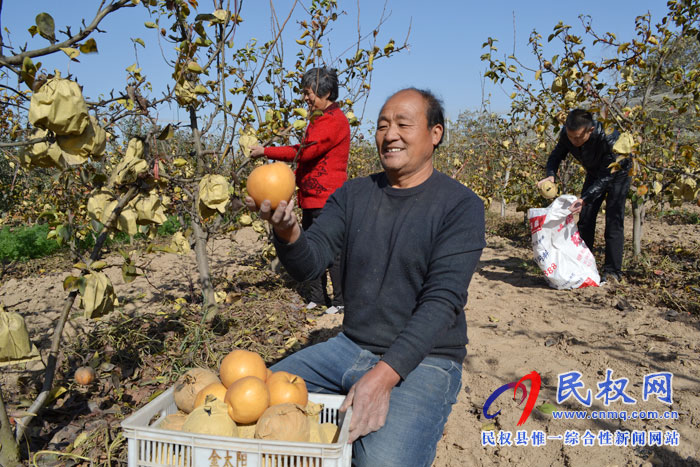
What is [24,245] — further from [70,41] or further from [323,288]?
[70,41]

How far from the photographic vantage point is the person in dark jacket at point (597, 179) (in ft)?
12.1

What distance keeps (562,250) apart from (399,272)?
2.79 metres

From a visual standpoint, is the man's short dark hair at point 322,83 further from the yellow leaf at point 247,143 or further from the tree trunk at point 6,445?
the tree trunk at point 6,445

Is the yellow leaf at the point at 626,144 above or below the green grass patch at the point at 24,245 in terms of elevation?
above

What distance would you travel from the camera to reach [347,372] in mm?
1567

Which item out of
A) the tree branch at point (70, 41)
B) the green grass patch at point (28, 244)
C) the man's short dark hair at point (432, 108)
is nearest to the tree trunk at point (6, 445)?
the tree branch at point (70, 41)

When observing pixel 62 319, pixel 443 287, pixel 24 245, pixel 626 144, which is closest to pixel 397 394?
pixel 443 287

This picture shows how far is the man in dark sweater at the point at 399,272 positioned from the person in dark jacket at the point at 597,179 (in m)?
2.43

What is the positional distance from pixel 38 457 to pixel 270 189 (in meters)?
1.44

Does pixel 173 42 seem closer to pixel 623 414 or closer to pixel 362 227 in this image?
pixel 362 227

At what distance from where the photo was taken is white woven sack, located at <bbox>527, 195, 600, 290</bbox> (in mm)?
3861

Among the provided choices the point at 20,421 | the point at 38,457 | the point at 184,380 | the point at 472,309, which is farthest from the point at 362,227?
the point at 472,309

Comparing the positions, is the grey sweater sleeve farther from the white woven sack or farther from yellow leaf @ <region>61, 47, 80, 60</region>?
the white woven sack

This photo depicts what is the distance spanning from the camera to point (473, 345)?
2.99 m
